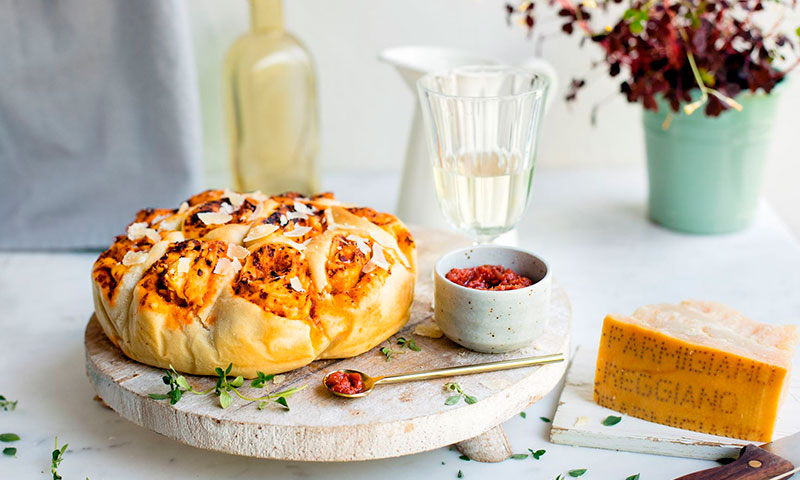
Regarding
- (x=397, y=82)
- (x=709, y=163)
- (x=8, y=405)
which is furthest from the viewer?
(x=397, y=82)

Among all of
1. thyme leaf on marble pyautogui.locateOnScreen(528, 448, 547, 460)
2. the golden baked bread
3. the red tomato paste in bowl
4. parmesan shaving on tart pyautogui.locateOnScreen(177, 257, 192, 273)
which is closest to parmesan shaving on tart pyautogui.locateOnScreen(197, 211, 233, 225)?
the golden baked bread

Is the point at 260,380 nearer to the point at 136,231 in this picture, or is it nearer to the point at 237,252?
the point at 237,252

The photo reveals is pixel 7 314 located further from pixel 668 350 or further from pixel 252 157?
pixel 668 350

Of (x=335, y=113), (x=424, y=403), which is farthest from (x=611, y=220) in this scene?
(x=424, y=403)

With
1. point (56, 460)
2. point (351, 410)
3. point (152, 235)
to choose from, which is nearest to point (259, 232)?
point (152, 235)

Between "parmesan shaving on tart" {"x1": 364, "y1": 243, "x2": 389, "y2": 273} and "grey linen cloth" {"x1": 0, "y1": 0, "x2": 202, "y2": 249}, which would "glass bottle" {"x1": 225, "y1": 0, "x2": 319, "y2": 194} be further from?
"parmesan shaving on tart" {"x1": 364, "y1": 243, "x2": 389, "y2": 273}

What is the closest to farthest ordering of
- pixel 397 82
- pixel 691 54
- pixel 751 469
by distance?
pixel 751 469
pixel 691 54
pixel 397 82

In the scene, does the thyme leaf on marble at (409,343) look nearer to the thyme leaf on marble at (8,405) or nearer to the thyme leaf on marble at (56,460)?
the thyme leaf on marble at (56,460)
